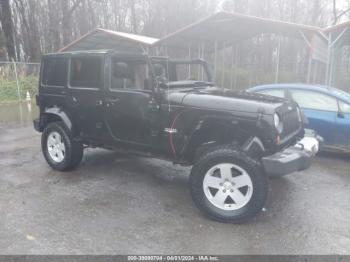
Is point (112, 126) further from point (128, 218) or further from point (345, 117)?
point (345, 117)

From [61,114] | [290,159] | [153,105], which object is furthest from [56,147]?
[290,159]

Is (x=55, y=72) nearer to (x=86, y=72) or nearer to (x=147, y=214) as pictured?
(x=86, y=72)

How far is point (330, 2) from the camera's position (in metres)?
26.6

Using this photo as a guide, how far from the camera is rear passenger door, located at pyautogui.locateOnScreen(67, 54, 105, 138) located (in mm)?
Result: 4953

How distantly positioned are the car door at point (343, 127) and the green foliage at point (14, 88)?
48.5 ft

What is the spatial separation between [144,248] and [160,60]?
3.14m

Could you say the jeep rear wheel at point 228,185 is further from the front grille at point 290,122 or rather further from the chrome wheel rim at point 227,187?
the front grille at point 290,122

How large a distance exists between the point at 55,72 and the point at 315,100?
4853mm

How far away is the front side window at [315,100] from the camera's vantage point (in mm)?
6562

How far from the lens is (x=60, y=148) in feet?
18.6

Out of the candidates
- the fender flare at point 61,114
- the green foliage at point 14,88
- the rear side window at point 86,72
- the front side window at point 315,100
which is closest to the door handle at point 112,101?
the rear side window at point 86,72

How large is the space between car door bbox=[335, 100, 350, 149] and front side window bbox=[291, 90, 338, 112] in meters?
0.14

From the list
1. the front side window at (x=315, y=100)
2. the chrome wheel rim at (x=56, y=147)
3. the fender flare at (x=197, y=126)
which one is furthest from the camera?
the front side window at (x=315, y=100)

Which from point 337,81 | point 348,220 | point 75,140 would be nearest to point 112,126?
point 75,140
